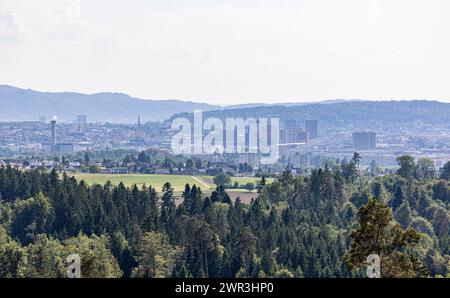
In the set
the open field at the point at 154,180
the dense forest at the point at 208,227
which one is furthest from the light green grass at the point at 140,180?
the dense forest at the point at 208,227

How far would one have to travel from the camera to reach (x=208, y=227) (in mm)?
77688

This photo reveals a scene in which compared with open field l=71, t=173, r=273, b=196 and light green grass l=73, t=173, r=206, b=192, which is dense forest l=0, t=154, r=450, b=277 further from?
light green grass l=73, t=173, r=206, b=192

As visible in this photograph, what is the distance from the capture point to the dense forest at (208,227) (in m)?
66.5

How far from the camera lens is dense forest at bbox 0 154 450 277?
6650cm

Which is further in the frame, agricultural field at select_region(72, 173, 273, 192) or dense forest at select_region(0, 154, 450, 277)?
agricultural field at select_region(72, 173, 273, 192)

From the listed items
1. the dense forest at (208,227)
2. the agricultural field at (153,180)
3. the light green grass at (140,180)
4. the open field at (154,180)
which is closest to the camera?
the dense forest at (208,227)

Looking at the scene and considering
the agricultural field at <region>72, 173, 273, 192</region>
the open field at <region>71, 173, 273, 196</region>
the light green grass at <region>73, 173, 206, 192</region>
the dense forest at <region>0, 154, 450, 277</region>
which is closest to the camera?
the dense forest at <region>0, 154, 450, 277</region>

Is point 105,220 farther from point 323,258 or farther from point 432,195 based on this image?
point 432,195

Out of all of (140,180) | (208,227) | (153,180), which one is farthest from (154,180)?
(208,227)

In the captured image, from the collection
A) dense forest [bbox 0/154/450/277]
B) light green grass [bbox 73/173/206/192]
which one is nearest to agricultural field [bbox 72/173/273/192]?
light green grass [bbox 73/173/206/192]

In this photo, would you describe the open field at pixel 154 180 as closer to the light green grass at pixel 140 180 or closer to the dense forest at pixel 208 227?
the light green grass at pixel 140 180

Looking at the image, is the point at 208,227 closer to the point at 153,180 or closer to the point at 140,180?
the point at 140,180

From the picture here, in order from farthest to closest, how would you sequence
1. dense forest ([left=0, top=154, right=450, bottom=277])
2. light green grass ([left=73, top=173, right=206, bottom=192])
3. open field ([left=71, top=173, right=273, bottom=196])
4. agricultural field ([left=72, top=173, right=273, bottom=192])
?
agricultural field ([left=72, top=173, right=273, bottom=192]) < light green grass ([left=73, top=173, right=206, bottom=192]) < open field ([left=71, top=173, right=273, bottom=196]) < dense forest ([left=0, top=154, right=450, bottom=277])
